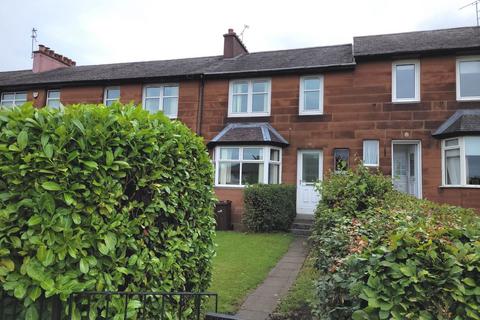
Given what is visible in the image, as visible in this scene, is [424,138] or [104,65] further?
[104,65]

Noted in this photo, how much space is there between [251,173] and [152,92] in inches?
237

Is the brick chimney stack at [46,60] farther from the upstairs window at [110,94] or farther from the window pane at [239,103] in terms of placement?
the window pane at [239,103]

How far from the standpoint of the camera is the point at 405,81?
13.0 meters

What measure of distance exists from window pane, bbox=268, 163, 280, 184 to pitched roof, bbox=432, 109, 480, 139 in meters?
5.60

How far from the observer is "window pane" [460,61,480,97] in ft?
40.4

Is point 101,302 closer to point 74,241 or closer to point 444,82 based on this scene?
point 74,241

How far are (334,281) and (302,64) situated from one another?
12.7 metres

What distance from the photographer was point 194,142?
3.72 metres

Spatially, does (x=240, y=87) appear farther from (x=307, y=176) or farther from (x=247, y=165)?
(x=307, y=176)

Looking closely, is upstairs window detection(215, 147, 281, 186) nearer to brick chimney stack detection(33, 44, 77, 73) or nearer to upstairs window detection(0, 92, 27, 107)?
upstairs window detection(0, 92, 27, 107)

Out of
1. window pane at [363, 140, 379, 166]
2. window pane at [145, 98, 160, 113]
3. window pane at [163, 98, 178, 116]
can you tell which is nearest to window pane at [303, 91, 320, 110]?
window pane at [363, 140, 379, 166]

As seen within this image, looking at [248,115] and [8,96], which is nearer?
[248,115]

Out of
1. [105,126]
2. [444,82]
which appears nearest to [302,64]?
[444,82]

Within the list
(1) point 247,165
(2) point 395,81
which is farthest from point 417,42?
(1) point 247,165
